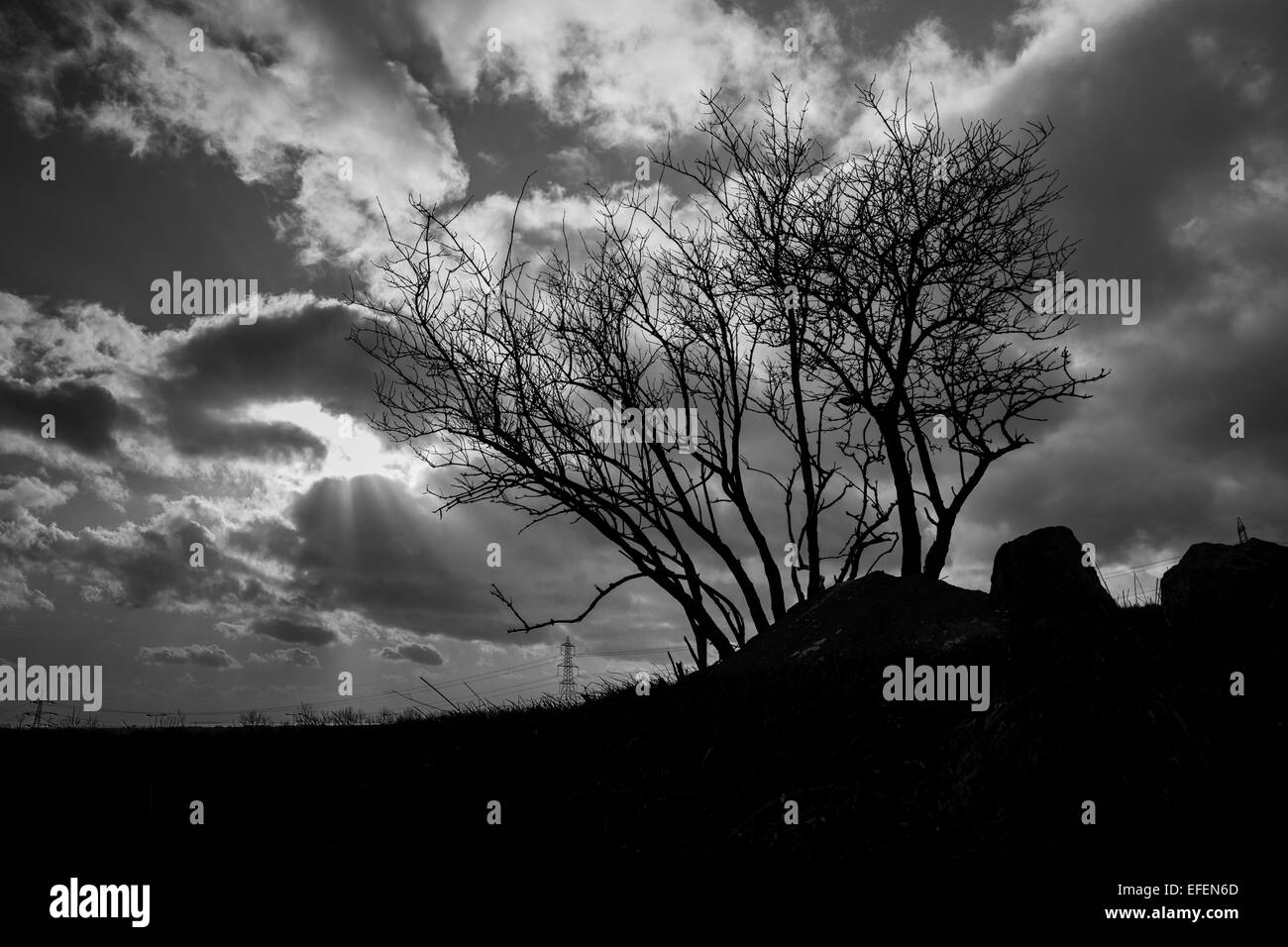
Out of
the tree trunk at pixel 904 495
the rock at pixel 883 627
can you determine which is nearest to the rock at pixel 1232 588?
the rock at pixel 883 627

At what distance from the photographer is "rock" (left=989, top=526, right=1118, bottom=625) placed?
25.0ft

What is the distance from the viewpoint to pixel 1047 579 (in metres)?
7.82

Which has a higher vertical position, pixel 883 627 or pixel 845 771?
pixel 883 627

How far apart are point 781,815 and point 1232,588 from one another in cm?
398

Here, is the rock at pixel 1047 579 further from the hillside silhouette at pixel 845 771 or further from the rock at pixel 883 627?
the rock at pixel 883 627

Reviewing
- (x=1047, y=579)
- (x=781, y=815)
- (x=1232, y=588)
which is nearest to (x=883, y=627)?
(x=1047, y=579)

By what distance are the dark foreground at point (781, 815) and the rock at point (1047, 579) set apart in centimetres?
41

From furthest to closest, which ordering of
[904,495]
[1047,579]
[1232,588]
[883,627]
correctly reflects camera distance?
1. [904,495]
2. [883,627]
3. [1047,579]
4. [1232,588]

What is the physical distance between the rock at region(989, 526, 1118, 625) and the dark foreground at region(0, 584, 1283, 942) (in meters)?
0.41

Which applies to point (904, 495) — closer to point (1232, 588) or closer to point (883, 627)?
point (883, 627)

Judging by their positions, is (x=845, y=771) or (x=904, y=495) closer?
(x=845, y=771)

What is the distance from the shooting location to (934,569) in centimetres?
1130
